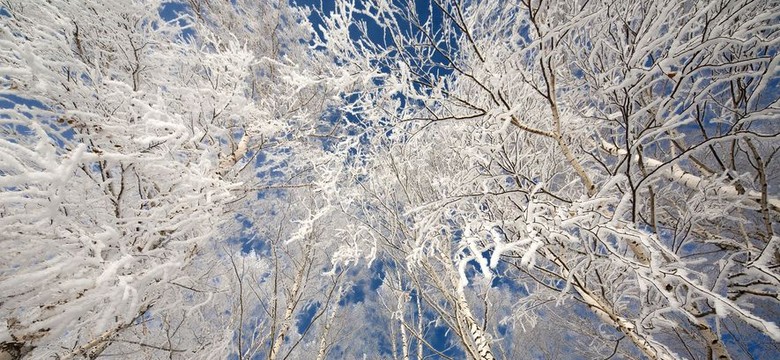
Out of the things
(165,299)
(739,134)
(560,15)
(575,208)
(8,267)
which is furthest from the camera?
(560,15)

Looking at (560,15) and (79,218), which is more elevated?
(560,15)

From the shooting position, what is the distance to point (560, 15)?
2.83 meters

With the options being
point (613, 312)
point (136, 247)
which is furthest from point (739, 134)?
point (136, 247)

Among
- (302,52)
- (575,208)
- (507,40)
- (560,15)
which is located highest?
(302,52)

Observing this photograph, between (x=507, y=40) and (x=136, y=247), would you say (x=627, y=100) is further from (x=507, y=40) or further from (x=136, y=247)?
(x=136, y=247)

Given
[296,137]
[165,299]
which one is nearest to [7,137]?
[165,299]

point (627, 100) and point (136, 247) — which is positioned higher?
point (627, 100)

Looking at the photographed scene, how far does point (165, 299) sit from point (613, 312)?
3632mm

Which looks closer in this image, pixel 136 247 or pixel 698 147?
pixel 698 147

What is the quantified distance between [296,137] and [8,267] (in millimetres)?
3215

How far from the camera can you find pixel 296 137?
4.47 metres

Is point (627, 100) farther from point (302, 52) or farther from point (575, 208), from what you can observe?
point (302, 52)

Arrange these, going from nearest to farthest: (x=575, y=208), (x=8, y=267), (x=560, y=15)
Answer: (x=575, y=208), (x=8, y=267), (x=560, y=15)

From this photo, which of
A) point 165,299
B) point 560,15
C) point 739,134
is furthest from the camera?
point 560,15
